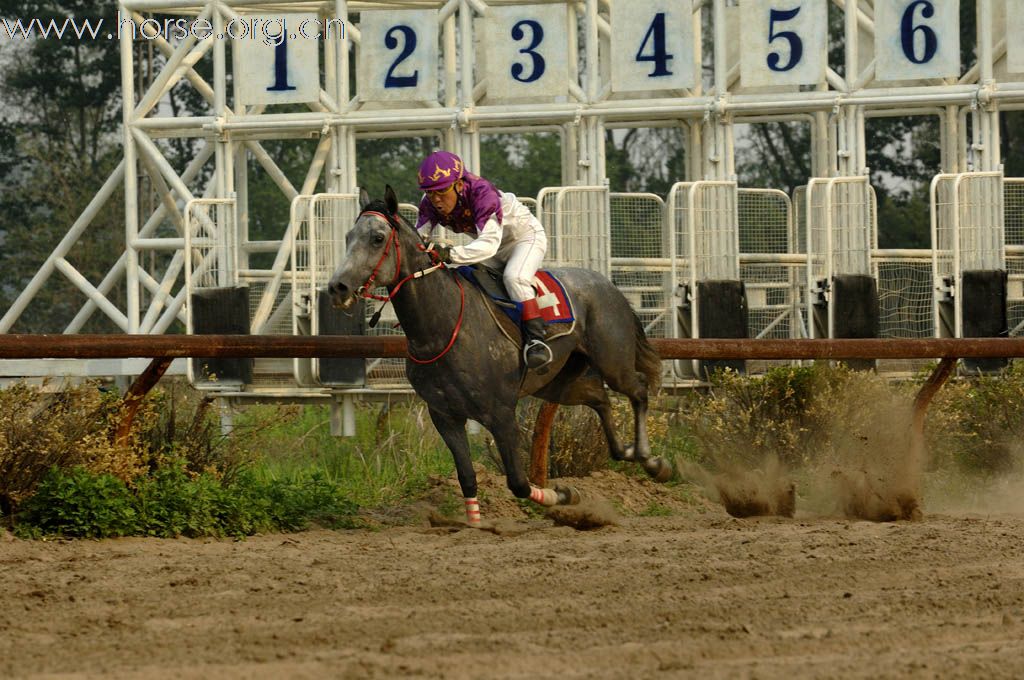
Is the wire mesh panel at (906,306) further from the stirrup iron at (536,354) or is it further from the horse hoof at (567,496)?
the stirrup iron at (536,354)

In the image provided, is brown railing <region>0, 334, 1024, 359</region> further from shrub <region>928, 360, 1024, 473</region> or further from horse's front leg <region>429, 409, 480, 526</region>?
shrub <region>928, 360, 1024, 473</region>

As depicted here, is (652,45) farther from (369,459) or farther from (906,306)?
(369,459)

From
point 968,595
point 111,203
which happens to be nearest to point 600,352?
point 968,595

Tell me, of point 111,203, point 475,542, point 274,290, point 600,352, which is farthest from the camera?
point 111,203

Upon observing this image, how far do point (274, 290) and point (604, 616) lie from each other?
8021 mm

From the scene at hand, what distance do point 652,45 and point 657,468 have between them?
17.4ft

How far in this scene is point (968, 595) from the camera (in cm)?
575

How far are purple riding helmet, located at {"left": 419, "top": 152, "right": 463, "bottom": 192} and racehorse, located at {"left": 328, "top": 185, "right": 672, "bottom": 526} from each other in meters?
0.19

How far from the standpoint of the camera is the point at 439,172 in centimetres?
746

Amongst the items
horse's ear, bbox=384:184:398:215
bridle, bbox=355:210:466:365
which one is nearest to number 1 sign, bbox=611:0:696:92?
bridle, bbox=355:210:466:365

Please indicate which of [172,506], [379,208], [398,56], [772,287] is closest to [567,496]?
[379,208]

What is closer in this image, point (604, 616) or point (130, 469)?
point (604, 616)

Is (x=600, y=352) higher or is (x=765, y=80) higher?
(x=765, y=80)

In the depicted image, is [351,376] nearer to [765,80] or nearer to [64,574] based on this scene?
[765,80]
